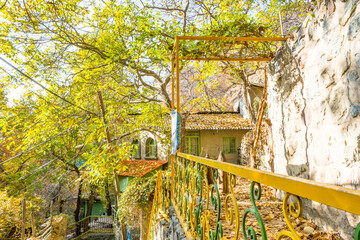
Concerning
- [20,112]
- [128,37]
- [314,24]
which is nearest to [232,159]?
[128,37]

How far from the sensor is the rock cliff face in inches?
77.4

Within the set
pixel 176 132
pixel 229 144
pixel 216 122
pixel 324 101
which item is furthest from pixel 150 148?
pixel 324 101

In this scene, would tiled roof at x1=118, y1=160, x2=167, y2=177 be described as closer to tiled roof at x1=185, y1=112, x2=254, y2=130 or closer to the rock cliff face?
tiled roof at x1=185, y1=112, x2=254, y2=130

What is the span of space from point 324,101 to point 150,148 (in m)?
16.9

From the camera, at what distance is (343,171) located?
2092 mm

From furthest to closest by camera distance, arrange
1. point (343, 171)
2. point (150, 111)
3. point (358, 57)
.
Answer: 1. point (150, 111)
2. point (343, 171)
3. point (358, 57)

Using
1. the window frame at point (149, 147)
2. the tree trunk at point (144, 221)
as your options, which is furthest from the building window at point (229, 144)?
the tree trunk at point (144, 221)

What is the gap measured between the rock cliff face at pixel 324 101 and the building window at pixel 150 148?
15.3 m

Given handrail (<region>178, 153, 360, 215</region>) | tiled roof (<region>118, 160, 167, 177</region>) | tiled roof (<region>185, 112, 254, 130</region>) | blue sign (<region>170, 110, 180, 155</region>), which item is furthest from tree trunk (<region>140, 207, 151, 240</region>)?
handrail (<region>178, 153, 360, 215</region>)

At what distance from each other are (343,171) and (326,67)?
1114 millimetres

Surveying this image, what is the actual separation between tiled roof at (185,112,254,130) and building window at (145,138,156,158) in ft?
14.6

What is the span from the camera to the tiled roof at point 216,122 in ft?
50.1

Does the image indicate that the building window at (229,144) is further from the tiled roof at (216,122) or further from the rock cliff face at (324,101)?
the rock cliff face at (324,101)

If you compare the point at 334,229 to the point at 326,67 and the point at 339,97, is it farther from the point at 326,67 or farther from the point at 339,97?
the point at 326,67
